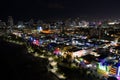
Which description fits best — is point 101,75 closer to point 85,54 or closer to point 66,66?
point 66,66

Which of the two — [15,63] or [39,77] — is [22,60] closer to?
[15,63]

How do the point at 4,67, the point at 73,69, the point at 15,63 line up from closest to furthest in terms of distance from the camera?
the point at 73,69, the point at 4,67, the point at 15,63

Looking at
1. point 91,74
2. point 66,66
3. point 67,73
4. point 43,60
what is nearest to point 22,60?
point 43,60

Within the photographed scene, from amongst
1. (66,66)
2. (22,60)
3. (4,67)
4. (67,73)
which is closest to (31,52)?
(22,60)

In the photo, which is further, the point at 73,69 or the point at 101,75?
the point at 73,69

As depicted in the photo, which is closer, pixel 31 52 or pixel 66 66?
pixel 66 66

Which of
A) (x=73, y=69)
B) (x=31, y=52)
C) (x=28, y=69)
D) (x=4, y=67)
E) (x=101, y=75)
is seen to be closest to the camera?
(x=101, y=75)

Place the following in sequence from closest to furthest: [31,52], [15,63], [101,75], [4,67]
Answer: [101,75], [4,67], [15,63], [31,52]

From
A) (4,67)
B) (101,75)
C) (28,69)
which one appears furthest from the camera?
(4,67)

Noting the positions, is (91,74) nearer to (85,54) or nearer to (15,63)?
(85,54)
